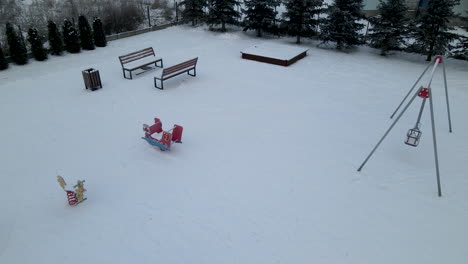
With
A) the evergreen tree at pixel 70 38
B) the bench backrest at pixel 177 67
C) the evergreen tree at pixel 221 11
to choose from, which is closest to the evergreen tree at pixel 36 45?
the evergreen tree at pixel 70 38

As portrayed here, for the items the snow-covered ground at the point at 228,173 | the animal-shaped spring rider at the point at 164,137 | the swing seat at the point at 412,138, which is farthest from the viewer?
the animal-shaped spring rider at the point at 164,137

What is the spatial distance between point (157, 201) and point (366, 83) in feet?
27.8

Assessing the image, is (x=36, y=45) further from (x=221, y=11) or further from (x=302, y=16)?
(x=302, y=16)

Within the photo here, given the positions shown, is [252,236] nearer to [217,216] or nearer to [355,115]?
[217,216]

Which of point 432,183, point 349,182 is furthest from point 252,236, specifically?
Result: point 432,183

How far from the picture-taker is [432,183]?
630 centimetres

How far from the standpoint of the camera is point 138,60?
11289 millimetres

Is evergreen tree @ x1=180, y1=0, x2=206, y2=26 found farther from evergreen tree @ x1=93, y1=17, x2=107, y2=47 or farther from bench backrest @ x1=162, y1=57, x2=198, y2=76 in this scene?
bench backrest @ x1=162, y1=57, x2=198, y2=76

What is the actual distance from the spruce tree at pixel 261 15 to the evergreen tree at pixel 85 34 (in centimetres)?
742

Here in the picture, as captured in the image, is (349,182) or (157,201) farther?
(349,182)

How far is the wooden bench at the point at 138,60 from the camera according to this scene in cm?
1055

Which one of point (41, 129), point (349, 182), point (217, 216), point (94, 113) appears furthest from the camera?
point (94, 113)

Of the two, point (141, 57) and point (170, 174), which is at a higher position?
point (141, 57)

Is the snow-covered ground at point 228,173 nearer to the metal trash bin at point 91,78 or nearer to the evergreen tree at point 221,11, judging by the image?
the metal trash bin at point 91,78
